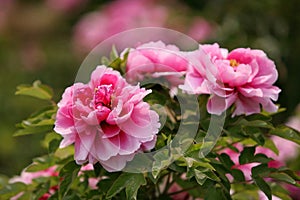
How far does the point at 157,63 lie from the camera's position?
1.14 meters

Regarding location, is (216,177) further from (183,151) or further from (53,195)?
(53,195)

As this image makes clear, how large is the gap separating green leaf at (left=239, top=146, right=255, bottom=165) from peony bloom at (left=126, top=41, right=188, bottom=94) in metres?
0.15

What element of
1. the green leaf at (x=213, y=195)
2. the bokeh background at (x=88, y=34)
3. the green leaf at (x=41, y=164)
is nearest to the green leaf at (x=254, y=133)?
the green leaf at (x=213, y=195)

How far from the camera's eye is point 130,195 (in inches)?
37.6

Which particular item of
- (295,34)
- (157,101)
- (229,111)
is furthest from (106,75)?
(295,34)

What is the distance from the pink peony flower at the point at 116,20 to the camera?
3518mm

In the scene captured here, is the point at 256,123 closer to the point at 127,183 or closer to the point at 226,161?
the point at 226,161

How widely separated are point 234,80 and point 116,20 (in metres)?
2.61

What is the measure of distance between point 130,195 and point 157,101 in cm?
19

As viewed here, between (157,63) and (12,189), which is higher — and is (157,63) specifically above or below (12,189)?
above

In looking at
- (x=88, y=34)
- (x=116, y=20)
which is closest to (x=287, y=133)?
(x=116, y=20)

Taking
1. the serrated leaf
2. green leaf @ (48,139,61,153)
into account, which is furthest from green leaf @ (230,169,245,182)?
green leaf @ (48,139,61,153)

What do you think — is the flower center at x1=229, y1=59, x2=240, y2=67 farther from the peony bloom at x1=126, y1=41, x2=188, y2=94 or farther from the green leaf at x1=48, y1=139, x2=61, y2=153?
the green leaf at x1=48, y1=139, x2=61, y2=153

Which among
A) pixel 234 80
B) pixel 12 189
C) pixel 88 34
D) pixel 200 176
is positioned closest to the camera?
pixel 200 176
